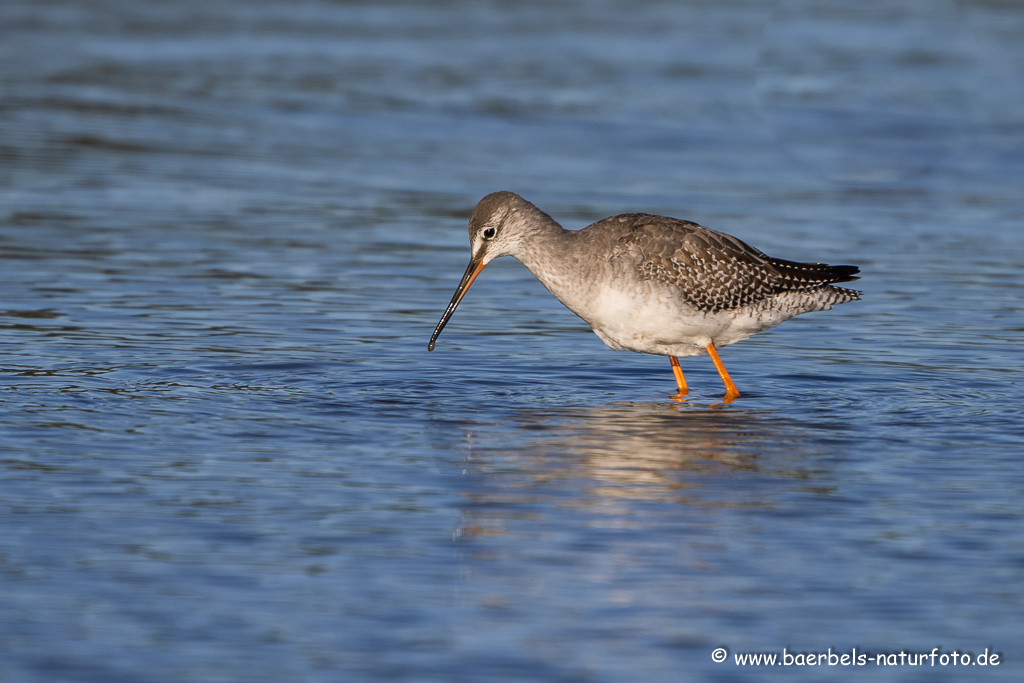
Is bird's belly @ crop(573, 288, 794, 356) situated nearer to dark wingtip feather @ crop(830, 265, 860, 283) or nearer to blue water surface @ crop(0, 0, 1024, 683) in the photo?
blue water surface @ crop(0, 0, 1024, 683)

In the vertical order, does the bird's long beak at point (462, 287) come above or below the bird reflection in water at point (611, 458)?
above

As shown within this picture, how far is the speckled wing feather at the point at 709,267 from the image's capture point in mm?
10531

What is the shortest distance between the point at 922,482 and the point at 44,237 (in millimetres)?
9751

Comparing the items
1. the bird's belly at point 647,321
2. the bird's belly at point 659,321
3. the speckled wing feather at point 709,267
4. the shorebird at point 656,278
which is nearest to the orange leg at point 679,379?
the shorebird at point 656,278

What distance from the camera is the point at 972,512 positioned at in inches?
301

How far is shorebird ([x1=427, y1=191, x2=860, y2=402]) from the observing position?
10398mm

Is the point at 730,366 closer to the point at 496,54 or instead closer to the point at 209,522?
the point at 209,522

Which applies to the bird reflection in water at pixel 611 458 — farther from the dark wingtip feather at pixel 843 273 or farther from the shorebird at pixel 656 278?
the dark wingtip feather at pixel 843 273

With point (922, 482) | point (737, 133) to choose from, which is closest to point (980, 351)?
point (922, 482)

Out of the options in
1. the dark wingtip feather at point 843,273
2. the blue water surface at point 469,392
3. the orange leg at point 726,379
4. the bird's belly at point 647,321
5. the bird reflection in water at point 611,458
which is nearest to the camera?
the blue water surface at point 469,392

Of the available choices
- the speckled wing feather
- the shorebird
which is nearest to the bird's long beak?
the shorebird

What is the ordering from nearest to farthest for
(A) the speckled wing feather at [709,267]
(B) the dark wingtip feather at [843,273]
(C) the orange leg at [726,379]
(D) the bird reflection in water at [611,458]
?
(D) the bird reflection in water at [611,458] < (A) the speckled wing feather at [709,267] < (C) the orange leg at [726,379] < (B) the dark wingtip feather at [843,273]

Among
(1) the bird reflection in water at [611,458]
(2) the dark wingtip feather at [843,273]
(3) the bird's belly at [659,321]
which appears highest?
(2) the dark wingtip feather at [843,273]

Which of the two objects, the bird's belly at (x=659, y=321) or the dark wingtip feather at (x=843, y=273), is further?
the dark wingtip feather at (x=843, y=273)
